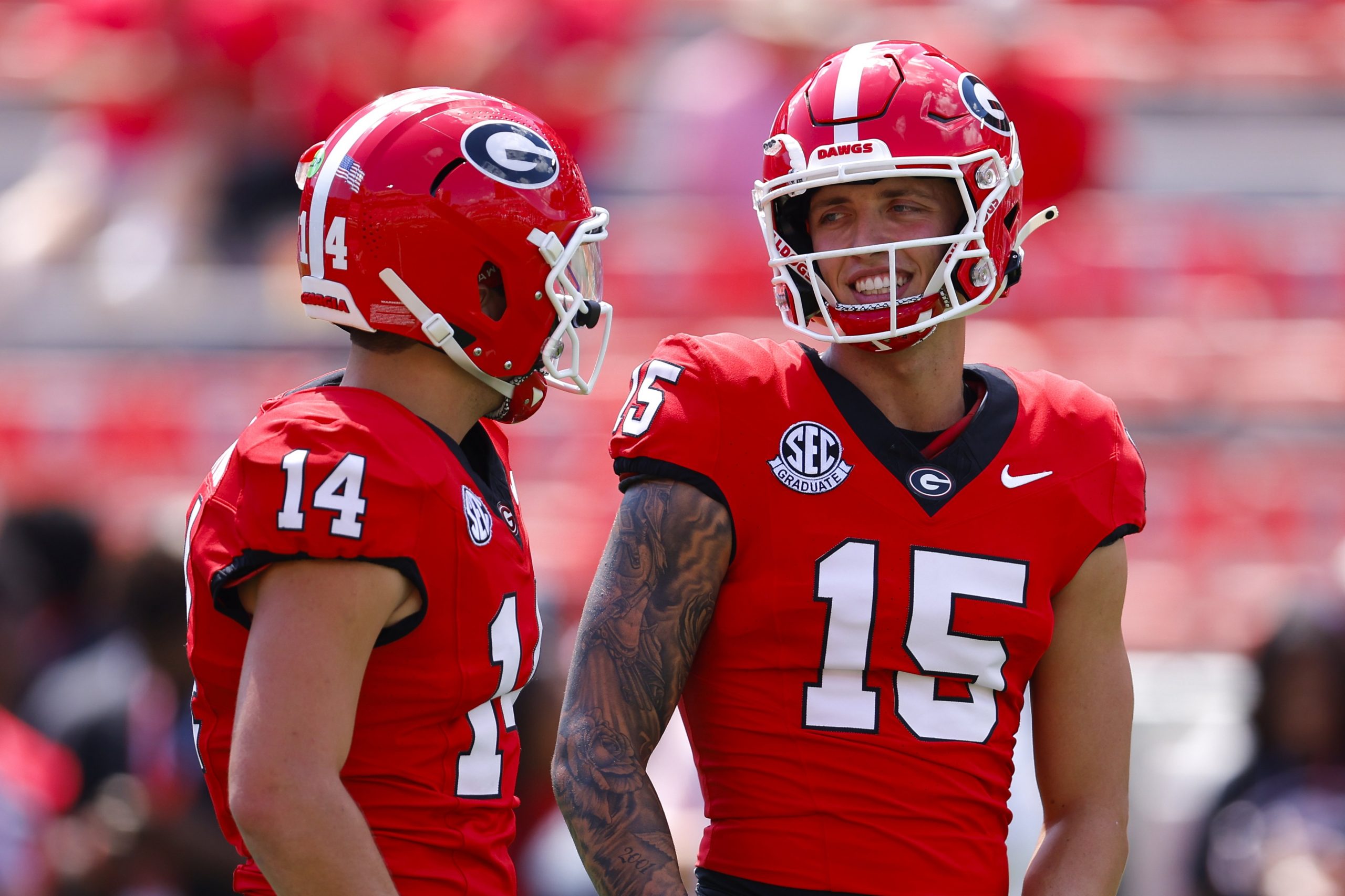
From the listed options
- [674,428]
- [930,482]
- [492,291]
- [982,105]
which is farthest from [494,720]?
[982,105]

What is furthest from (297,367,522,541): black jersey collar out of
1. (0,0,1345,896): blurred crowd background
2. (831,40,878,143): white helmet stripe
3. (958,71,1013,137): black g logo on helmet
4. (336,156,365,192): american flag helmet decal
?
(0,0,1345,896): blurred crowd background

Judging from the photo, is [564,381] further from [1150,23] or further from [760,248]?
[1150,23]

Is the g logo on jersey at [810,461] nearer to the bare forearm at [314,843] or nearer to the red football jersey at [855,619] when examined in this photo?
the red football jersey at [855,619]

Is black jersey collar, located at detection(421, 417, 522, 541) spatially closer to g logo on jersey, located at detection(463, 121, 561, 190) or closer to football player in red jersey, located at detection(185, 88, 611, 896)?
football player in red jersey, located at detection(185, 88, 611, 896)

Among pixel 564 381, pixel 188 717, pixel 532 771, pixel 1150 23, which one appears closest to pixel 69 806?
pixel 188 717

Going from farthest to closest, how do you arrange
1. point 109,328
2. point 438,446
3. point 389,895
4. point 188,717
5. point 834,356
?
1. point 109,328
2. point 188,717
3. point 834,356
4. point 438,446
5. point 389,895

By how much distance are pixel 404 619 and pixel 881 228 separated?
871 millimetres

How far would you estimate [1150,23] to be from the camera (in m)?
8.97

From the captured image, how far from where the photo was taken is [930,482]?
235 cm

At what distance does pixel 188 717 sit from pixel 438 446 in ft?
7.30

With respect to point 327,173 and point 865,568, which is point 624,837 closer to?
point 865,568

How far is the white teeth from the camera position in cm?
235

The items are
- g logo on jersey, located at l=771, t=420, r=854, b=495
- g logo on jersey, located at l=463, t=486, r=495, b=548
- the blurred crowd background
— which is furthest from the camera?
the blurred crowd background

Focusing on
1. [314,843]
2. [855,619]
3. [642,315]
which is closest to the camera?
[314,843]
